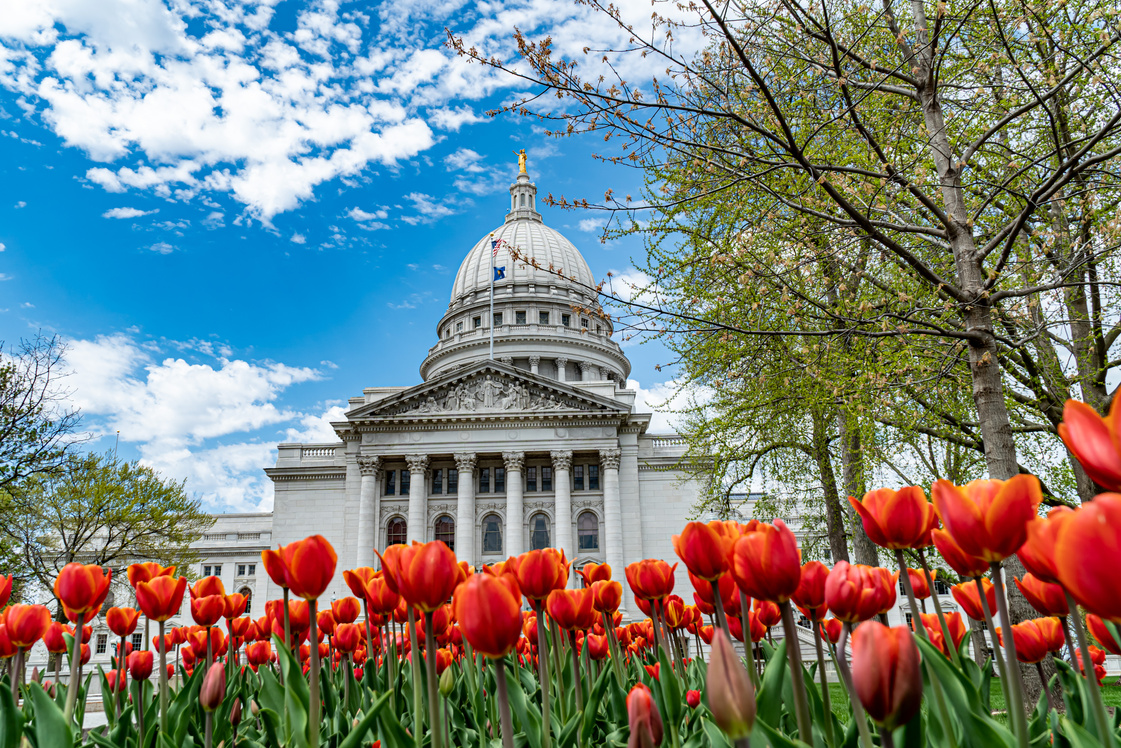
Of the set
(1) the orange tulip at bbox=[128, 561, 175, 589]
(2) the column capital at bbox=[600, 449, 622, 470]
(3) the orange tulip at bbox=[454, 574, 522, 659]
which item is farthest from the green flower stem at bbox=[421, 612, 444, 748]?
(2) the column capital at bbox=[600, 449, 622, 470]

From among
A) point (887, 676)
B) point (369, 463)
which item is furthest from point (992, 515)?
point (369, 463)

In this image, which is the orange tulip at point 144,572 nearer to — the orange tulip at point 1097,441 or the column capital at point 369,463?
the orange tulip at point 1097,441

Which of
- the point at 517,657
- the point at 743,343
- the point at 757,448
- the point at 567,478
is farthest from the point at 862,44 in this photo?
the point at 567,478

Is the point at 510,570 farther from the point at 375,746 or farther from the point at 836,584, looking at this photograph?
the point at 836,584

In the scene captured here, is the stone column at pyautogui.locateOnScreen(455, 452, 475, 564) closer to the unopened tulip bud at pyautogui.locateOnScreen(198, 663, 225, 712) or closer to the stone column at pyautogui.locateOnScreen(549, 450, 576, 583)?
the stone column at pyautogui.locateOnScreen(549, 450, 576, 583)

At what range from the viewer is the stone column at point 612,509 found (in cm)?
4469

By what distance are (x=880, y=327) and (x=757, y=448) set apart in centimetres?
1118

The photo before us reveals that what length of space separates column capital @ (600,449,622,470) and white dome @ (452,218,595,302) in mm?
29990

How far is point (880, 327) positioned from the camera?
1197cm

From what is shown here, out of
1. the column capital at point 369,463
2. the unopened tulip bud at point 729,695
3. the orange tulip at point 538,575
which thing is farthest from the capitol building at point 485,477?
the unopened tulip bud at point 729,695

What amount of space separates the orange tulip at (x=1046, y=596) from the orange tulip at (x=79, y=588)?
3.69 meters

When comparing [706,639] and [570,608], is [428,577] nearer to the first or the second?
[570,608]

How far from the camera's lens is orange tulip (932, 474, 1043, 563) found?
1823 millimetres

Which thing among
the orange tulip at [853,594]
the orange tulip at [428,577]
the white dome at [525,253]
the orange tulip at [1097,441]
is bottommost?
the orange tulip at [853,594]
